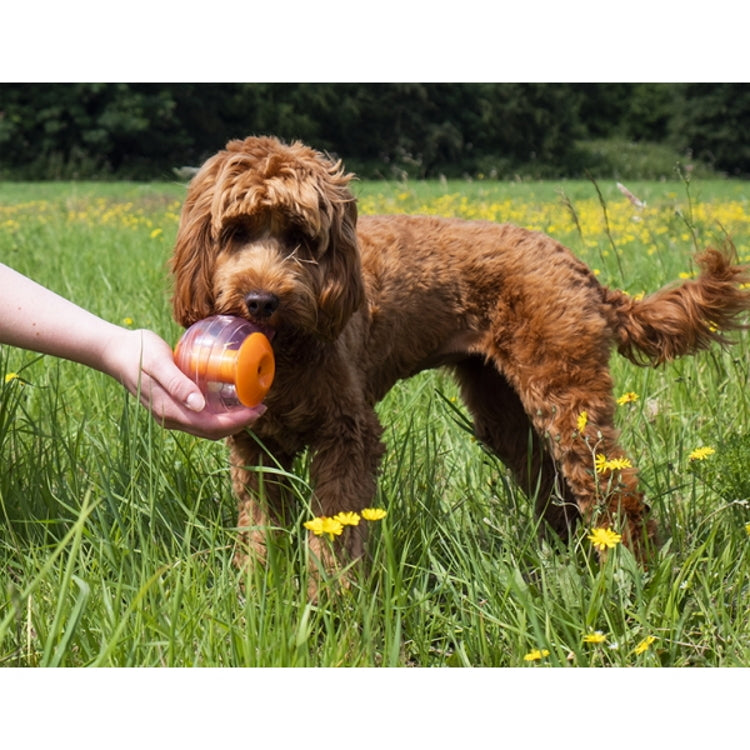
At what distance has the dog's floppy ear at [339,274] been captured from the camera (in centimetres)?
282

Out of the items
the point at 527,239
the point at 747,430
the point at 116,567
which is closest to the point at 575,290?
A: the point at 527,239

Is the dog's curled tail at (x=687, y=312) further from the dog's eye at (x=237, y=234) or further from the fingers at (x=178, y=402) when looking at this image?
the fingers at (x=178, y=402)

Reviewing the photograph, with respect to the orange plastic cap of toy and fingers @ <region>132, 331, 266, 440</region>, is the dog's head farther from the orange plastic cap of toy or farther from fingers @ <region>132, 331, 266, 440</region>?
fingers @ <region>132, 331, 266, 440</region>

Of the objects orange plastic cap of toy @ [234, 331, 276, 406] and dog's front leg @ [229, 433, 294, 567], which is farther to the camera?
dog's front leg @ [229, 433, 294, 567]

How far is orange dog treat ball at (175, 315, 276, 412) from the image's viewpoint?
2.52 meters

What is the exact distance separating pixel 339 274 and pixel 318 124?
18202 mm

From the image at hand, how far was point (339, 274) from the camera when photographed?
2850 mm

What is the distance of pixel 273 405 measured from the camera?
2.95 metres

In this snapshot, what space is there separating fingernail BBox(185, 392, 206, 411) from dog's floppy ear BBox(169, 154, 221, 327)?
1.17 feet

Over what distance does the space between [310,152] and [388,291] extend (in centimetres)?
67

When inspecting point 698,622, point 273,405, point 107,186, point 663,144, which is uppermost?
point 663,144

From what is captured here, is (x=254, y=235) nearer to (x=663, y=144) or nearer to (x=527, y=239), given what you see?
(x=527, y=239)

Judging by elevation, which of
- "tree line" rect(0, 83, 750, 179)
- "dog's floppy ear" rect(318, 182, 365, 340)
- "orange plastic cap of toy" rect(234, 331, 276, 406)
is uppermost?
"tree line" rect(0, 83, 750, 179)

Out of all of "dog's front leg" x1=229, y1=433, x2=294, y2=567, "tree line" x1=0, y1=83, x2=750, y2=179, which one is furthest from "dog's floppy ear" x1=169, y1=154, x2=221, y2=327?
"tree line" x1=0, y1=83, x2=750, y2=179
